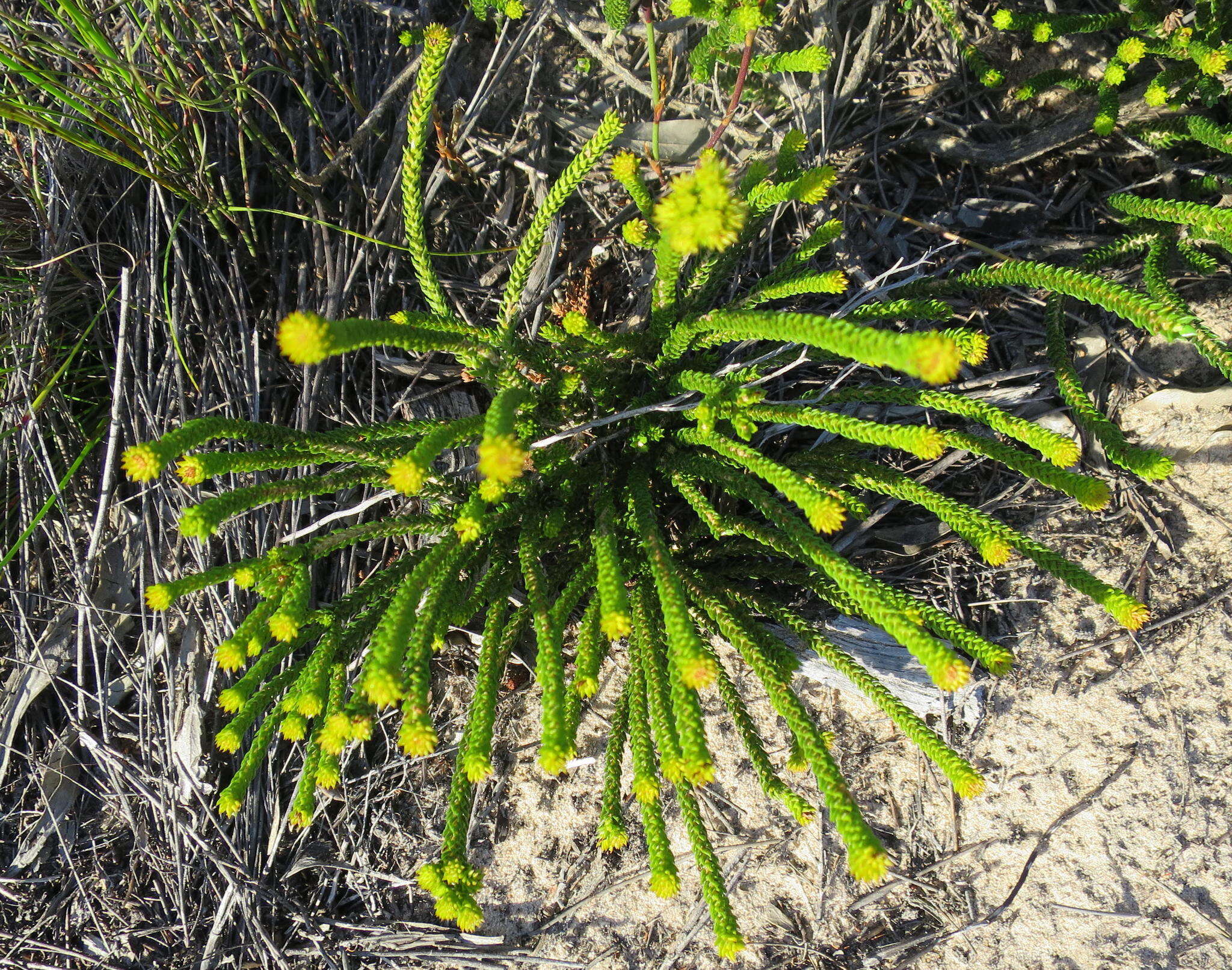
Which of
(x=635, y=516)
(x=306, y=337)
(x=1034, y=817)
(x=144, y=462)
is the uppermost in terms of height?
(x=306, y=337)

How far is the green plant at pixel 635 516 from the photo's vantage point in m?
1.58

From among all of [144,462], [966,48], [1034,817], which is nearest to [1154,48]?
[966,48]

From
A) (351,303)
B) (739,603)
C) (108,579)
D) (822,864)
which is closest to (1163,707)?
(822,864)

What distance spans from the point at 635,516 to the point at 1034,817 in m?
1.61

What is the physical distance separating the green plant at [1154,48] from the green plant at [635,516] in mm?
990

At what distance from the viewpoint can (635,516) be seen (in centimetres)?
210

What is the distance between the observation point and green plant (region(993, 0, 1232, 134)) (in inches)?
92.7

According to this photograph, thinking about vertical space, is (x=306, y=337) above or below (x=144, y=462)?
above

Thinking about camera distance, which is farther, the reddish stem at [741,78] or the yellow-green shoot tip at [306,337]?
the reddish stem at [741,78]

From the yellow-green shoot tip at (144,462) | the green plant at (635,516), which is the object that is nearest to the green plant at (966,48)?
the green plant at (635,516)

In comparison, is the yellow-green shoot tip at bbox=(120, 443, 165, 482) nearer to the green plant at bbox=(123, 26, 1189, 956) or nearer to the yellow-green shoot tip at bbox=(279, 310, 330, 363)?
the green plant at bbox=(123, 26, 1189, 956)

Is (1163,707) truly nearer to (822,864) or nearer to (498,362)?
(822,864)

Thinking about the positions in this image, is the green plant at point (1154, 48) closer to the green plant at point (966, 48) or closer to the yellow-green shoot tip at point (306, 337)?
the green plant at point (966, 48)

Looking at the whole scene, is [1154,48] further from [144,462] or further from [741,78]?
[144,462]
